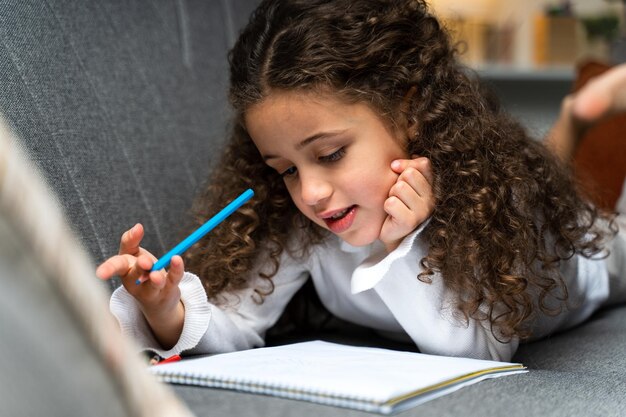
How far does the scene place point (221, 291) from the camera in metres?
1.16

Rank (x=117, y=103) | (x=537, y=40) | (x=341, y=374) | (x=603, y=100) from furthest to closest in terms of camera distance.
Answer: (x=537, y=40) → (x=603, y=100) → (x=117, y=103) → (x=341, y=374)

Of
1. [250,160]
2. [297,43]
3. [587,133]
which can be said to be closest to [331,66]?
[297,43]

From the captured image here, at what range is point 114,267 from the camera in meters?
0.89

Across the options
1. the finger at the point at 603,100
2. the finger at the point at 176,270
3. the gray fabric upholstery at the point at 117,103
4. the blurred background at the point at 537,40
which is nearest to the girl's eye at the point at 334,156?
the finger at the point at 176,270

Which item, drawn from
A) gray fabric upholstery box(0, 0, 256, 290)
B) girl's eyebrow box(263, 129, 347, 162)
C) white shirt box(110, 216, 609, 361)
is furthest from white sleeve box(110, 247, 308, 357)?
girl's eyebrow box(263, 129, 347, 162)

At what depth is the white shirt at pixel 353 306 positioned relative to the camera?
3.34 feet

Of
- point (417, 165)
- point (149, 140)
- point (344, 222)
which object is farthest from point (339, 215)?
point (149, 140)

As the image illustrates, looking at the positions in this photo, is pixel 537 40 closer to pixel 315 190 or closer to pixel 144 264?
pixel 315 190

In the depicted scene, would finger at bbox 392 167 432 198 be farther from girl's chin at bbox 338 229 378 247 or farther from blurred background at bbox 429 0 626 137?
blurred background at bbox 429 0 626 137

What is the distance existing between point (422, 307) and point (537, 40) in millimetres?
1861

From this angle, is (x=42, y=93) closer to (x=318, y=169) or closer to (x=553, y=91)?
(x=318, y=169)

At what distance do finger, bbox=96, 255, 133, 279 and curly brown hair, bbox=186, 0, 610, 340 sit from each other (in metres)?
0.23

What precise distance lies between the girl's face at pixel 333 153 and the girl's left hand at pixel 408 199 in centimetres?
2

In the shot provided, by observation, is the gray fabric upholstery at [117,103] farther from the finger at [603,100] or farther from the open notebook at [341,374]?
the finger at [603,100]
